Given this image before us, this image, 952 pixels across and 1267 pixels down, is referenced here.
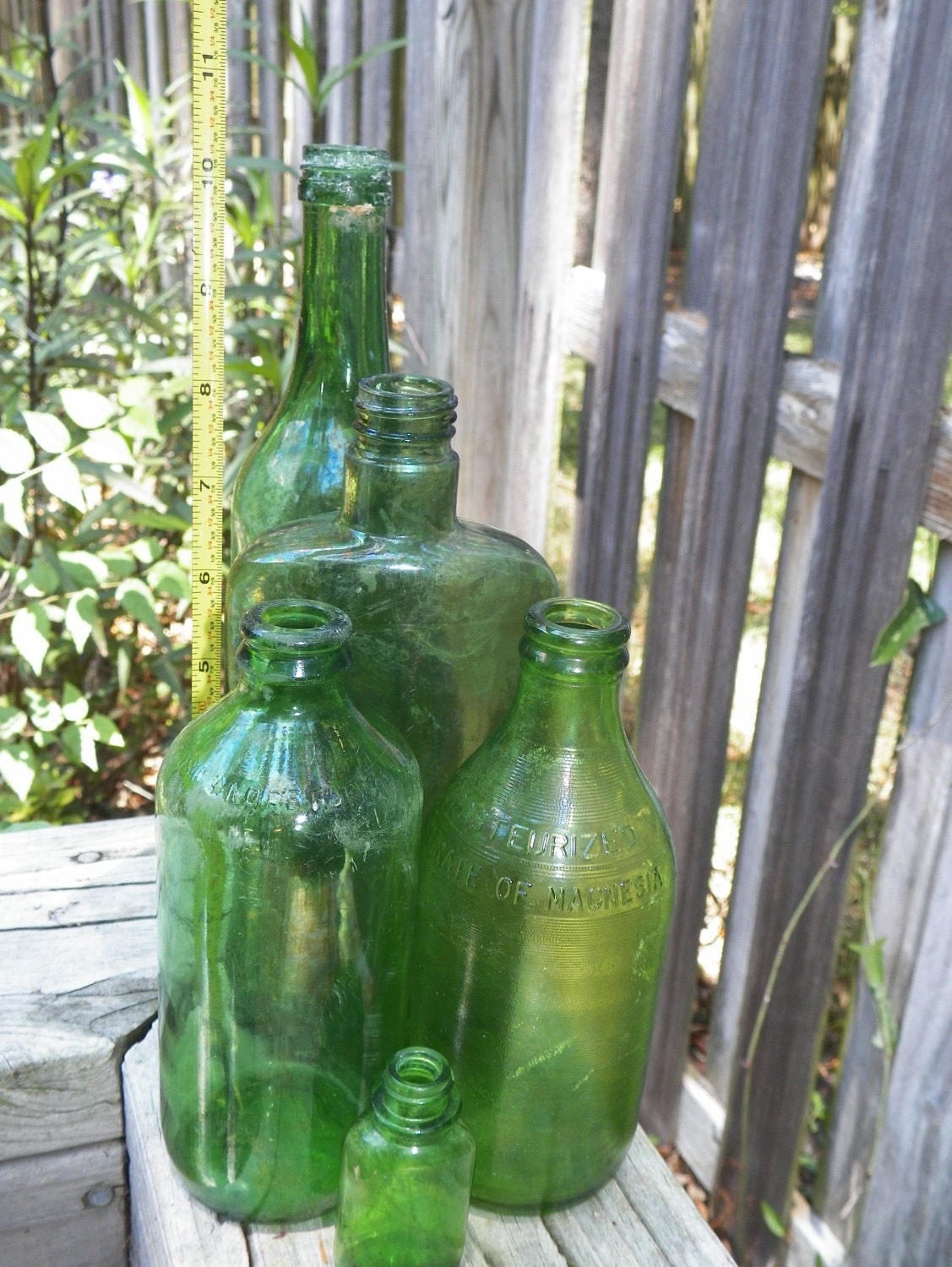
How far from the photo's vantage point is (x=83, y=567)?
6.07ft

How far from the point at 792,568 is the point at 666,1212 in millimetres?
812

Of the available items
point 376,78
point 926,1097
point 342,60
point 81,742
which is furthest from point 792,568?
point 342,60

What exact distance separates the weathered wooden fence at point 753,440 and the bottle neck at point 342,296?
0.56m

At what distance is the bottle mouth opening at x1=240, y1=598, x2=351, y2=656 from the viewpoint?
2.27 ft

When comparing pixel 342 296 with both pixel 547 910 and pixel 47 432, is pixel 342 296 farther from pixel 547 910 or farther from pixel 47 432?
pixel 47 432

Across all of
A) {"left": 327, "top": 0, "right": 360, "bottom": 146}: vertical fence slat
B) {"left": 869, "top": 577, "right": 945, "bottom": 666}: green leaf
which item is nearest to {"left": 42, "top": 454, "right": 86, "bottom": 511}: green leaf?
{"left": 869, "top": 577, "right": 945, "bottom": 666}: green leaf

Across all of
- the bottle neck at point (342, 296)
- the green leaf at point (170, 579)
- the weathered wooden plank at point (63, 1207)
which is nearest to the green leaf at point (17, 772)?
the green leaf at point (170, 579)

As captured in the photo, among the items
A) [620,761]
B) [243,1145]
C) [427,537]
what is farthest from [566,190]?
[243,1145]

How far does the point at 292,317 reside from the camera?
2.36m

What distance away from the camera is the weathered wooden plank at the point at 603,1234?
2.71 ft

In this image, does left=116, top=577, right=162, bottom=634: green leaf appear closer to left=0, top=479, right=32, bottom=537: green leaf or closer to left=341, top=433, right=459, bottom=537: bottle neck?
A: left=0, top=479, right=32, bottom=537: green leaf

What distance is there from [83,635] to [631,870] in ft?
3.61

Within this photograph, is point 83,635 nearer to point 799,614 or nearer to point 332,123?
A: point 799,614

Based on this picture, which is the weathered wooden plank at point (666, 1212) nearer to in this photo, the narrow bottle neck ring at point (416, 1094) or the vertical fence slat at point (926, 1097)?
the narrow bottle neck ring at point (416, 1094)
